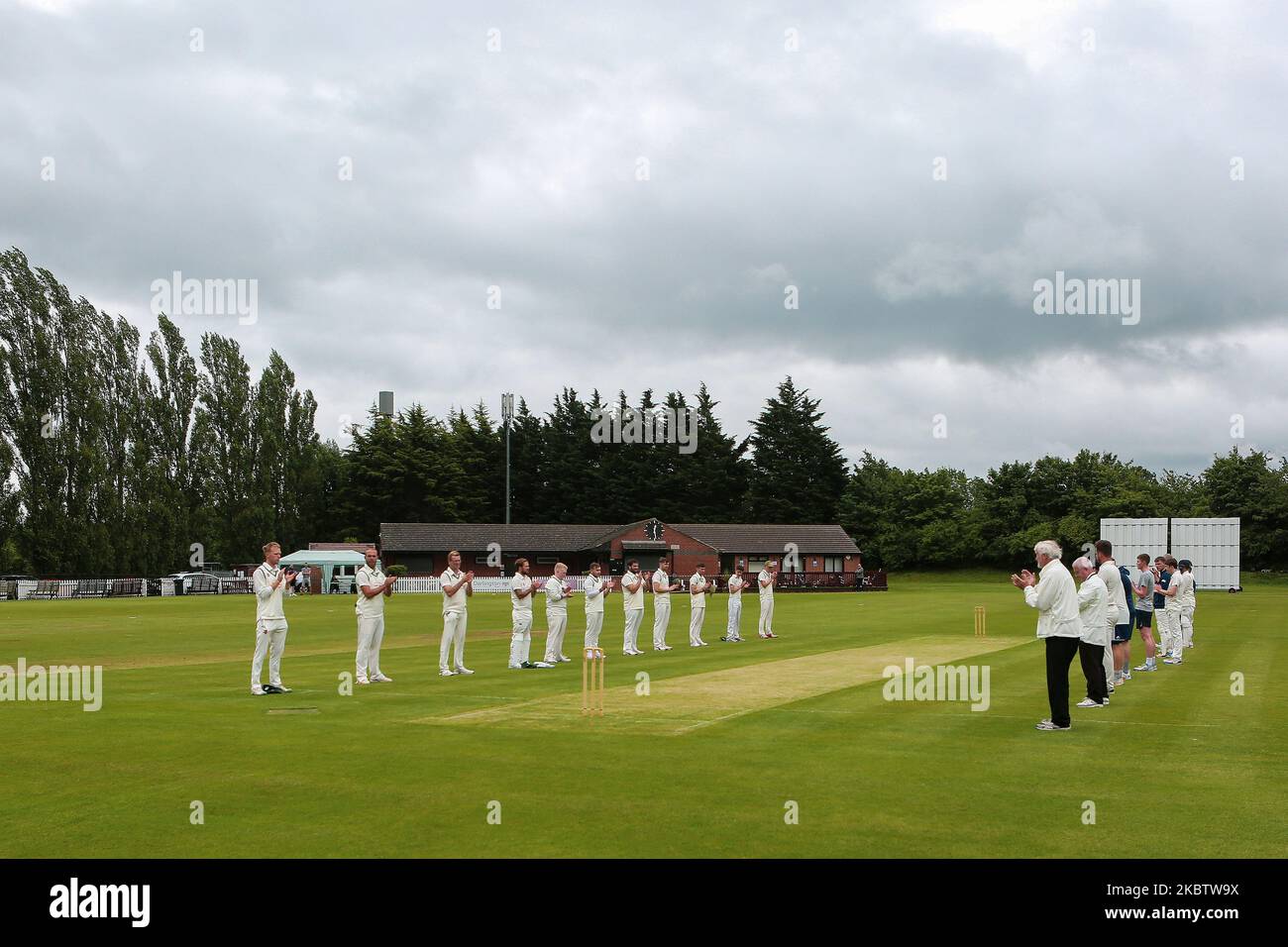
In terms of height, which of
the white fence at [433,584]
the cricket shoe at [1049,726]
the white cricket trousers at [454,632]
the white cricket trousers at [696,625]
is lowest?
the white fence at [433,584]

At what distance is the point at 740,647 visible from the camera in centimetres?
2900

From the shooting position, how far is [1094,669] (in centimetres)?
1583

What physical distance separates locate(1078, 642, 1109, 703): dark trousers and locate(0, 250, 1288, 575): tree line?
2666 inches

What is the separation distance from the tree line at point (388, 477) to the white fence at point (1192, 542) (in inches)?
740

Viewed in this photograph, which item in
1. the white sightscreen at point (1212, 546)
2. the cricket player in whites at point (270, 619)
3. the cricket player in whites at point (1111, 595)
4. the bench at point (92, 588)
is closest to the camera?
the cricket player in whites at point (1111, 595)

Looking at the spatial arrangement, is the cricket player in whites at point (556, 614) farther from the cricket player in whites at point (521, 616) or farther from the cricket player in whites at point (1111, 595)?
the cricket player in whites at point (1111, 595)

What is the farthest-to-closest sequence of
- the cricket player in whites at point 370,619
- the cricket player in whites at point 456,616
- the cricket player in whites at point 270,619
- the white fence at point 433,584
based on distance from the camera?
the white fence at point 433,584
the cricket player in whites at point 456,616
the cricket player in whites at point 370,619
the cricket player in whites at point 270,619

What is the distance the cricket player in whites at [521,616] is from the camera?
21.9 m

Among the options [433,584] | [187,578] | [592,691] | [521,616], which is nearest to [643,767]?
[592,691]

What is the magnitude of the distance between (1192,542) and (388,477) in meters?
69.4

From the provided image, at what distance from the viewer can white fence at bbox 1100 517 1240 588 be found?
6919cm

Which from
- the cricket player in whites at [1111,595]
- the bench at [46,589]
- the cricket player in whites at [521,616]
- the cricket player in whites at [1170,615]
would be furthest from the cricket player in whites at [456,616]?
the bench at [46,589]
